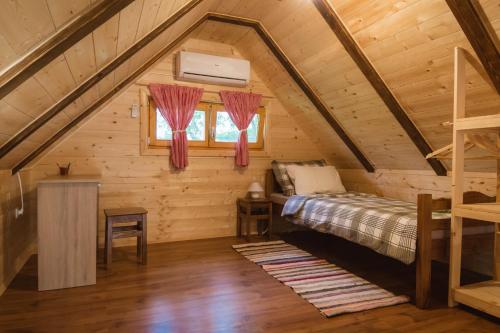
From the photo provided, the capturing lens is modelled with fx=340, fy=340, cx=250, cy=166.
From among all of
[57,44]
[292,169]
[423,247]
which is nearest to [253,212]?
[292,169]

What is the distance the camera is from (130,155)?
3672mm

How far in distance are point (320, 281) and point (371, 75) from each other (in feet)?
5.65

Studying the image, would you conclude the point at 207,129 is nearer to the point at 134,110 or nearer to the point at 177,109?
the point at 177,109

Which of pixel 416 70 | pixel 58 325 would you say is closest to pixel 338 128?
pixel 416 70

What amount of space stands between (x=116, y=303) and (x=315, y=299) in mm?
1341

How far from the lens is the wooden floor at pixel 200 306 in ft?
6.48

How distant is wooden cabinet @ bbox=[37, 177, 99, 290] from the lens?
8.03ft

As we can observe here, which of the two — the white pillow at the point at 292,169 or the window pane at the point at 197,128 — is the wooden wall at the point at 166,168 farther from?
the white pillow at the point at 292,169

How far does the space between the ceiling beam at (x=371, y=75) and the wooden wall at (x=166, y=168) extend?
162 cm

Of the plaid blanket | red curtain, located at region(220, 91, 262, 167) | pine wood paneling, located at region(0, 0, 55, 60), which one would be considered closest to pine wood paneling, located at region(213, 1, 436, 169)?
the plaid blanket

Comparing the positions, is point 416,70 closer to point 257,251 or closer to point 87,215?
point 257,251

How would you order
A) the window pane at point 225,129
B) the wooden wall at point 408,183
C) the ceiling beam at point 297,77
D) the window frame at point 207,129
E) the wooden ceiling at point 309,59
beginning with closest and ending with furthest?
the wooden ceiling at point 309,59 → the wooden wall at point 408,183 → the ceiling beam at point 297,77 → the window frame at point 207,129 → the window pane at point 225,129

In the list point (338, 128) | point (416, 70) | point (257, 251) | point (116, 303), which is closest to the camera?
point (116, 303)

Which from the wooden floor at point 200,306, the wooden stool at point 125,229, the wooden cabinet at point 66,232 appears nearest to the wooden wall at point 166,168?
the wooden stool at point 125,229
